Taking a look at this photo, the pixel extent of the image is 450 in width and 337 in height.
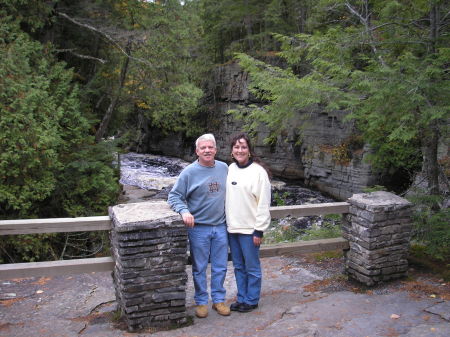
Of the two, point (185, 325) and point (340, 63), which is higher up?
point (340, 63)

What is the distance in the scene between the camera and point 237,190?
3986mm

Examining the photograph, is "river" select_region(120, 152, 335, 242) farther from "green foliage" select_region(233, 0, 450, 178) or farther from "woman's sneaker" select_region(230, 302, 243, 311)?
"woman's sneaker" select_region(230, 302, 243, 311)

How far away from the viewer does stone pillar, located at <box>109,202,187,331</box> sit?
143 inches

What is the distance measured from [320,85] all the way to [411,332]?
3337 mm

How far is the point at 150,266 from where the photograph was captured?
3705mm

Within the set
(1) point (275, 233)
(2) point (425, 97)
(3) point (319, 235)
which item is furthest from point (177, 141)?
(2) point (425, 97)

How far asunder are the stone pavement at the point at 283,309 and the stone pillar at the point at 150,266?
0.18m

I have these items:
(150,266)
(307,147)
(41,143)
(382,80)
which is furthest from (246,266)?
(307,147)

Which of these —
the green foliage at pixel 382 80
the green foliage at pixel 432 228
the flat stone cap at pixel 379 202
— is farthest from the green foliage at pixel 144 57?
the green foliage at pixel 432 228

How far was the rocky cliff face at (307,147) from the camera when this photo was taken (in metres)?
18.0

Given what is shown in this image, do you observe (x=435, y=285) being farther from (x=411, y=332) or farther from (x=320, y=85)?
(x=320, y=85)

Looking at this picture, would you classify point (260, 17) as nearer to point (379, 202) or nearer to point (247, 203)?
point (379, 202)

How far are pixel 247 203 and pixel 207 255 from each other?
66 centimetres

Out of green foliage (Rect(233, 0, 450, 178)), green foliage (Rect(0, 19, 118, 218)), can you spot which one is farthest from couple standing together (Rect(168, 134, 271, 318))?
green foliage (Rect(0, 19, 118, 218))
